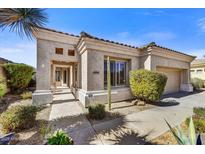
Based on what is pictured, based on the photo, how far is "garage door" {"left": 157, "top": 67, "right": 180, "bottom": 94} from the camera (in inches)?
530

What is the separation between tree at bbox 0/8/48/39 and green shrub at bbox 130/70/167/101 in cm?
642

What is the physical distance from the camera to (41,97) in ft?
27.6

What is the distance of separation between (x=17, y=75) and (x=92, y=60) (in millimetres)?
9291

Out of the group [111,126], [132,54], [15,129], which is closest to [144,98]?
[132,54]

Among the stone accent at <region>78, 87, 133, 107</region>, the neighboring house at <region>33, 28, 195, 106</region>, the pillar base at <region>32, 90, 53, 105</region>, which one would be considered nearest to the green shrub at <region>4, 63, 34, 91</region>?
the neighboring house at <region>33, 28, 195, 106</region>

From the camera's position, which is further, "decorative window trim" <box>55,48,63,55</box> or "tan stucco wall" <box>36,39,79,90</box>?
"decorative window trim" <box>55,48,63,55</box>

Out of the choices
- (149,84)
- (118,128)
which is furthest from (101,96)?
(118,128)

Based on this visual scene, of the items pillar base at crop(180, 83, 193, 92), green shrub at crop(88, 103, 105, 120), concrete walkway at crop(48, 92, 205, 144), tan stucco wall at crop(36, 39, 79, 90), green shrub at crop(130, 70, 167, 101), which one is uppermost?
tan stucco wall at crop(36, 39, 79, 90)

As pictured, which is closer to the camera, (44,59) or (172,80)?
(44,59)

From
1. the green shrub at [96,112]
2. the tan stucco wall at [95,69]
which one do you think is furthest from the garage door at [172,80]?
the green shrub at [96,112]

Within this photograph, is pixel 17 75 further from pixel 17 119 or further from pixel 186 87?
pixel 186 87

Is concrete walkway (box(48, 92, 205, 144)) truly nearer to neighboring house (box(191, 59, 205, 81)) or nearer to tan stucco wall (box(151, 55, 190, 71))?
tan stucco wall (box(151, 55, 190, 71))

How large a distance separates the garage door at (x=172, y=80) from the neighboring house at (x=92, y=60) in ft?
7.72
